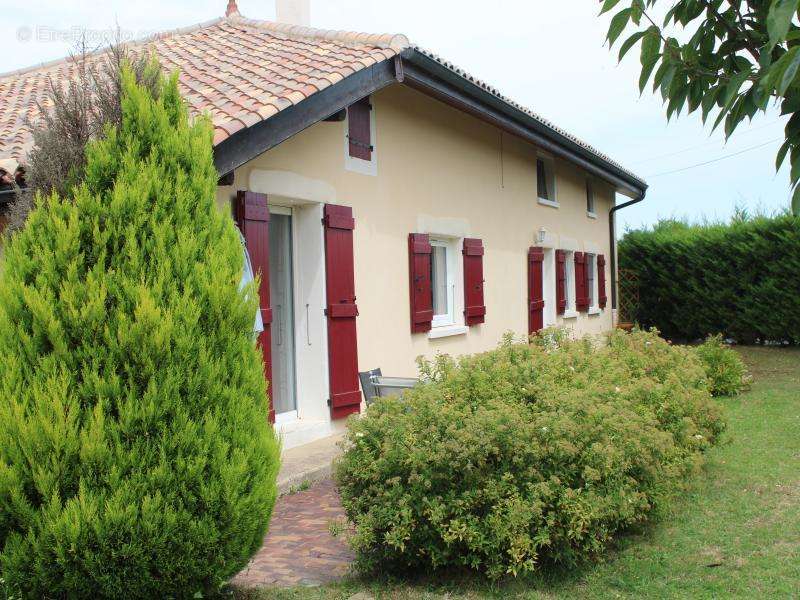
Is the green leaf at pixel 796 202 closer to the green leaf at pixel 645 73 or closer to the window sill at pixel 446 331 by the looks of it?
the green leaf at pixel 645 73

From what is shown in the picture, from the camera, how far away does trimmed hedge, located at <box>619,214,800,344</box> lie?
16469 millimetres

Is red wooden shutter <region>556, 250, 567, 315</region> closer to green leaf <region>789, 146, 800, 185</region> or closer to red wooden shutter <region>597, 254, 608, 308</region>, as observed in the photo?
red wooden shutter <region>597, 254, 608, 308</region>

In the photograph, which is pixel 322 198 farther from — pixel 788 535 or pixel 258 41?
pixel 788 535

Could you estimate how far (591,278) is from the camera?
16594 millimetres

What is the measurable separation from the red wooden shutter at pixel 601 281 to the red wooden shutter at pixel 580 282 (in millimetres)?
1485

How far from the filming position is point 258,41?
8.60m

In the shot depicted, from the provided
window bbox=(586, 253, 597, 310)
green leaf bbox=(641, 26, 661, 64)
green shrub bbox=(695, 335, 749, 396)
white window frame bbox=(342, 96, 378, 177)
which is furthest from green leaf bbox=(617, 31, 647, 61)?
window bbox=(586, 253, 597, 310)

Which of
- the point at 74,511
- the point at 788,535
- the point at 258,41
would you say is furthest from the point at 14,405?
the point at 258,41

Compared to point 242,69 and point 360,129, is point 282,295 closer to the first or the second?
point 360,129

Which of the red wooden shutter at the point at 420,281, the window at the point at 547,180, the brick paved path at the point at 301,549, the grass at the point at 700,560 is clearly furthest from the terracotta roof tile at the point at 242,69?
the window at the point at 547,180

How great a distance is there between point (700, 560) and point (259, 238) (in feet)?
13.3

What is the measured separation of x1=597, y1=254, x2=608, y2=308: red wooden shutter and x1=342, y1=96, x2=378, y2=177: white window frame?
33.2 feet

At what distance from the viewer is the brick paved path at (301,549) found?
4016 millimetres

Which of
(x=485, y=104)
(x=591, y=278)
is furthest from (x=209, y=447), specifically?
(x=591, y=278)
